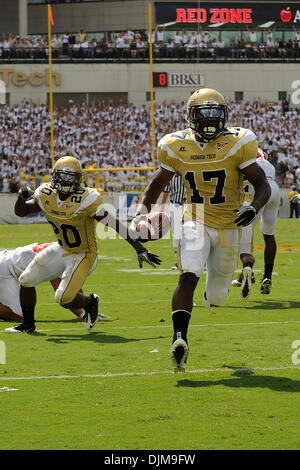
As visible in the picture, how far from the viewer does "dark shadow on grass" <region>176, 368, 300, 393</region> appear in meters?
5.71

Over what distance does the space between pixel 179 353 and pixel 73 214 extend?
2.71m

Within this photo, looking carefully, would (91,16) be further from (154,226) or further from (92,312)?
(154,226)

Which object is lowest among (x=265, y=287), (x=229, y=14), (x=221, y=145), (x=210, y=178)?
(x=265, y=287)

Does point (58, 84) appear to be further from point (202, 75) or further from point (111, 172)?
point (111, 172)

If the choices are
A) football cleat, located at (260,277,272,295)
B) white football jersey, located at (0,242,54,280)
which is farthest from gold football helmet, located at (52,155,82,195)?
football cleat, located at (260,277,272,295)

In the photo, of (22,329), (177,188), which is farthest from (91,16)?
(22,329)

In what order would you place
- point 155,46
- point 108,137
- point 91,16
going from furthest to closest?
point 91,16 → point 155,46 → point 108,137

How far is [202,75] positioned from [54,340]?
3410 cm

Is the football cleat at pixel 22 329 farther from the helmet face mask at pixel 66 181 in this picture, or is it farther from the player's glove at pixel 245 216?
the player's glove at pixel 245 216

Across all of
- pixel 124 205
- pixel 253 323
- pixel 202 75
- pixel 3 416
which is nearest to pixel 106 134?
pixel 124 205

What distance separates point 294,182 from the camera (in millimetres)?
31234

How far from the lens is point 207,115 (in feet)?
20.8

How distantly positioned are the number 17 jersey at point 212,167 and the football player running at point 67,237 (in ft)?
5.68

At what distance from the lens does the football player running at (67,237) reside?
26.8ft
